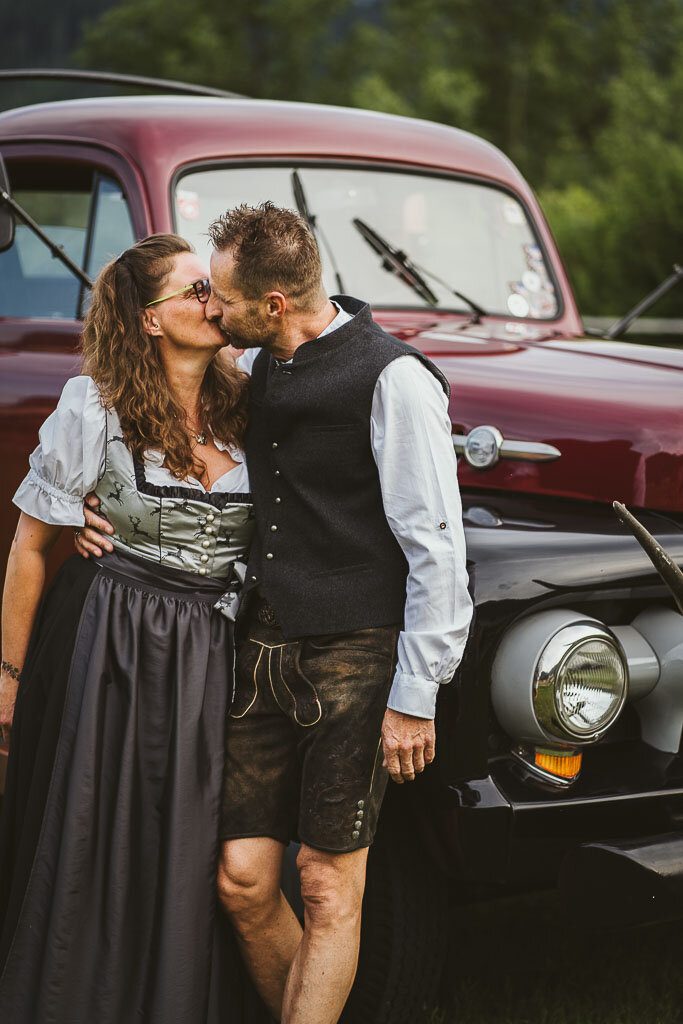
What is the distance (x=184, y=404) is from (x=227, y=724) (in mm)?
631

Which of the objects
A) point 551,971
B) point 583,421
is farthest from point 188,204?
point 551,971

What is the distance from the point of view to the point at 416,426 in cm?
222

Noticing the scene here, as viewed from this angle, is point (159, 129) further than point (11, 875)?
Yes

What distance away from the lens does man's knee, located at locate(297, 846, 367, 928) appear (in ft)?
7.59

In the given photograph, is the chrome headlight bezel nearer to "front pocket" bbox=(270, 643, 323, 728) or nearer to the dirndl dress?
"front pocket" bbox=(270, 643, 323, 728)

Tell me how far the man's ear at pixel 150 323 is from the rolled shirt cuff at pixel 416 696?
84 cm

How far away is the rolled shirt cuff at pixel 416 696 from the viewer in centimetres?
219

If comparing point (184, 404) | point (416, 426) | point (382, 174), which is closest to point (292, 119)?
point (382, 174)

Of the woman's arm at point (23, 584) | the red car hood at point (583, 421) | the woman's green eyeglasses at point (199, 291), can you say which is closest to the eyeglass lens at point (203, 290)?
the woman's green eyeglasses at point (199, 291)

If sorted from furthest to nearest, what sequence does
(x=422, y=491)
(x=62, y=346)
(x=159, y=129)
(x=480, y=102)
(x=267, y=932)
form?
(x=480, y=102)
(x=159, y=129)
(x=62, y=346)
(x=267, y=932)
(x=422, y=491)

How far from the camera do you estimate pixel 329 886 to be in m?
2.31

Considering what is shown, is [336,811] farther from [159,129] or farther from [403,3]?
[403,3]

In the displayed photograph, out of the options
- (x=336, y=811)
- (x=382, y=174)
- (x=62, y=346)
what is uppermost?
(x=382, y=174)

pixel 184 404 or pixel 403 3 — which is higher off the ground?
pixel 403 3
